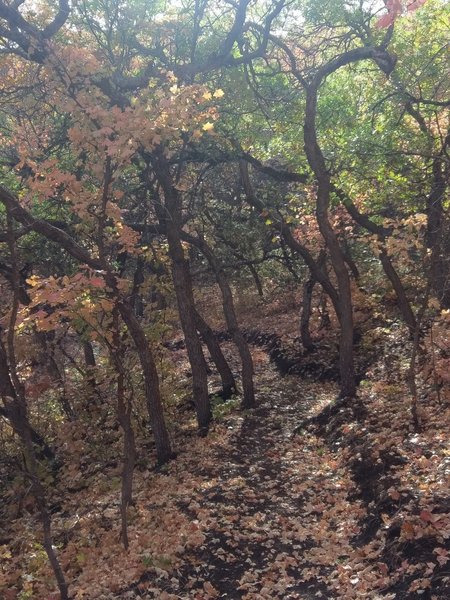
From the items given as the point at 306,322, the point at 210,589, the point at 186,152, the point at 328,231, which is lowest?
the point at 210,589

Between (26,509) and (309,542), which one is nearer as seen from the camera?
(309,542)

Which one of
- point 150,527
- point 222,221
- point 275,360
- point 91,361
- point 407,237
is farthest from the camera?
point 222,221

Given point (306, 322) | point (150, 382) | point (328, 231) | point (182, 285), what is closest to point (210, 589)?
point (150, 382)

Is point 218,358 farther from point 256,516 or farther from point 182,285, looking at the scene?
point 256,516

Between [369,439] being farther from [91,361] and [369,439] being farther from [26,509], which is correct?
[91,361]

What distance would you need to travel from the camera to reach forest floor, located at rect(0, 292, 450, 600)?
5.70 meters

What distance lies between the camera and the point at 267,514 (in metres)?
7.51

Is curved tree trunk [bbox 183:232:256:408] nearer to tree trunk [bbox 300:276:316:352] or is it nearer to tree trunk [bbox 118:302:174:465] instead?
tree trunk [bbox 118:302:174:465]

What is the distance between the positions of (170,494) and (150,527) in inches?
37.2

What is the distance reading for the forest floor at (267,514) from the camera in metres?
5.70

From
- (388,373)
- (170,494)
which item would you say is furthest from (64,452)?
(388,373)

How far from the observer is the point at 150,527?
7414mm

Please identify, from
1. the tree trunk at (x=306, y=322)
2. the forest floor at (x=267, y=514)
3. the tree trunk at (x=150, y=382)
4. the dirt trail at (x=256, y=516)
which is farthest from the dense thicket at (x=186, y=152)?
the tree trunk at (x=306, y=322)

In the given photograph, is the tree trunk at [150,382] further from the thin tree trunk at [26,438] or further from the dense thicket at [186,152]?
the thin tree trunk at [26,438]
